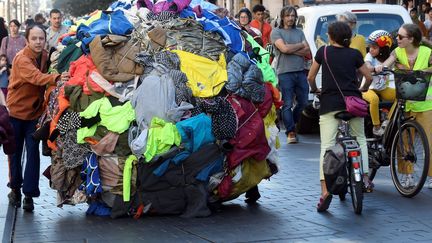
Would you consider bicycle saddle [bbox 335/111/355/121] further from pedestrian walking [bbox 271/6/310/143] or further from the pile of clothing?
pedestrian walking [bbox 271/6/310/143]

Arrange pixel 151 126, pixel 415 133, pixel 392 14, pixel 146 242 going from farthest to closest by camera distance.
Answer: pixel 392 14
pixel 415 133
pixel 151 126
pixel 146 242

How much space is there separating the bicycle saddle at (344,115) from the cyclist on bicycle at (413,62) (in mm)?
1086

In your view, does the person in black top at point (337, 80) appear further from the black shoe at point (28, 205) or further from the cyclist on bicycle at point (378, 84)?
the black shoe at point (28, 205)

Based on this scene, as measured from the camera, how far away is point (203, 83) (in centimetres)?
949

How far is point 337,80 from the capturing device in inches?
374

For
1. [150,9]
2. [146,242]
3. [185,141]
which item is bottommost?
[146,242]

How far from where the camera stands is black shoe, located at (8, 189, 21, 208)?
33.5 feet

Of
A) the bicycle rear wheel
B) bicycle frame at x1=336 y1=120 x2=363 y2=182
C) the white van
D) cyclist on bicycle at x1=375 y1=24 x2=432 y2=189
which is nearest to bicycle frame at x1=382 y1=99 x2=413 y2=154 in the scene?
cyclist on bicycle at x1=375 y1=24 x2=432 y2=189

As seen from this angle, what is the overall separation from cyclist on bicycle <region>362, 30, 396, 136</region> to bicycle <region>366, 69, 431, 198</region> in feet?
1.24

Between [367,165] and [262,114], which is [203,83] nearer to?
[262,114]

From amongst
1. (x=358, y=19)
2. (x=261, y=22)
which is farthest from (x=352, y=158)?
(x=261, y=22)

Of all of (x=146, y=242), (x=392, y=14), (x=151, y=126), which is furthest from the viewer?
(x=392, y=14)

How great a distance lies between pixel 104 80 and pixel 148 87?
1.36 feet

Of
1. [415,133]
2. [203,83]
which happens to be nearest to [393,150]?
[415,133]
